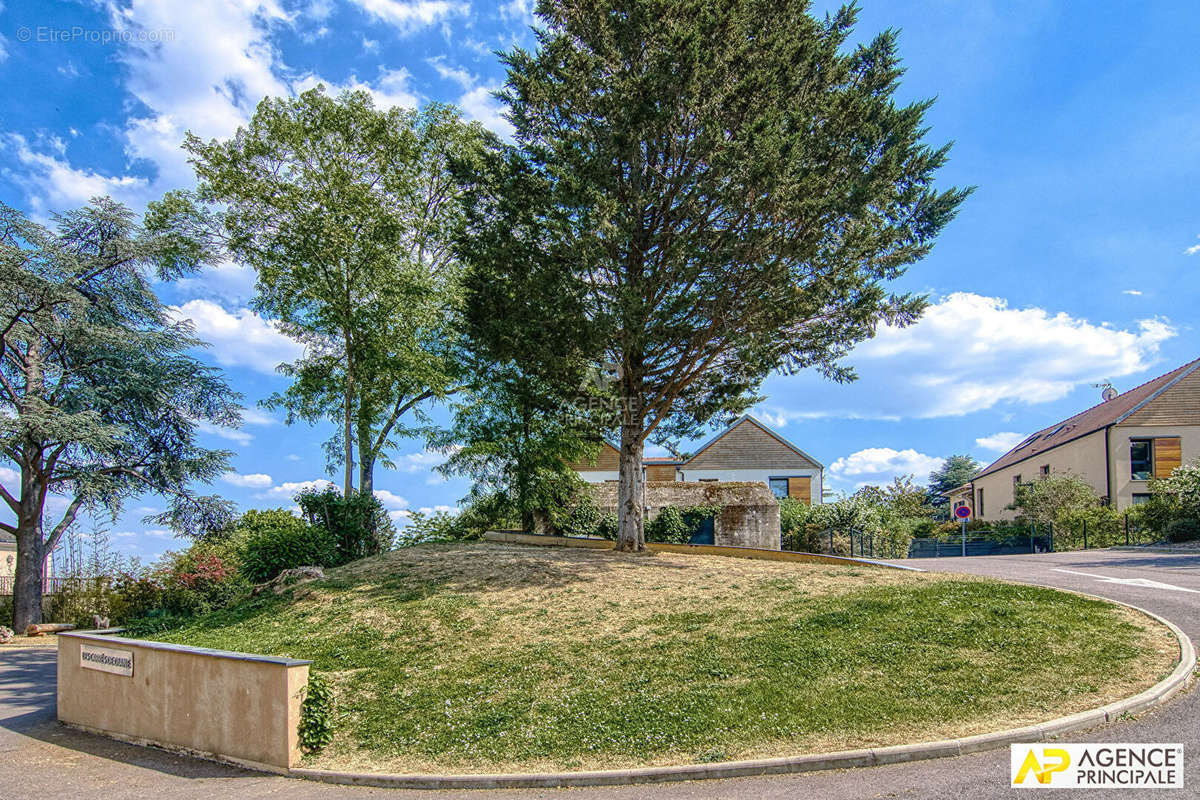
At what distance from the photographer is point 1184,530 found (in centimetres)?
2689

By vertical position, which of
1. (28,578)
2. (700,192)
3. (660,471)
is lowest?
(28,578)

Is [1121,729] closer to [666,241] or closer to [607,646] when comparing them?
[607,646]

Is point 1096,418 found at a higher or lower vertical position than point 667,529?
higher

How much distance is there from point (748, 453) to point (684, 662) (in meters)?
36.7

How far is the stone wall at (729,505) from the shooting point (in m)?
26.1

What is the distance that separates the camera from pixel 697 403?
1980 cm

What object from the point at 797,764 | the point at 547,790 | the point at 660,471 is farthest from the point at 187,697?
the point at 660,471

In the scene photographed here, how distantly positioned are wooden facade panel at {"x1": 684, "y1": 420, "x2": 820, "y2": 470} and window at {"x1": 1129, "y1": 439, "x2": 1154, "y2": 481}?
15704 millimetres

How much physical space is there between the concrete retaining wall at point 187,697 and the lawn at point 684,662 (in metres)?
0.87

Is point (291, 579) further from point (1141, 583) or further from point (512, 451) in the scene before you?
point (1141, 583)

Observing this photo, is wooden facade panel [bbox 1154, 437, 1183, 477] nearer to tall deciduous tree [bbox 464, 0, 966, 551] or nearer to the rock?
tall deciduous tree [bbox 464, 0, 966, 551]

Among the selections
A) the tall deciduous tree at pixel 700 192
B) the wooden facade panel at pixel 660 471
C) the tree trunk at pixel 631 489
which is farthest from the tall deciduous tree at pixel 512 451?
the wooden facade panel at pixel 660 471

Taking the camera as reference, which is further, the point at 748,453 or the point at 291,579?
the point at 748,453

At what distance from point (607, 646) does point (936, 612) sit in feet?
16.6
